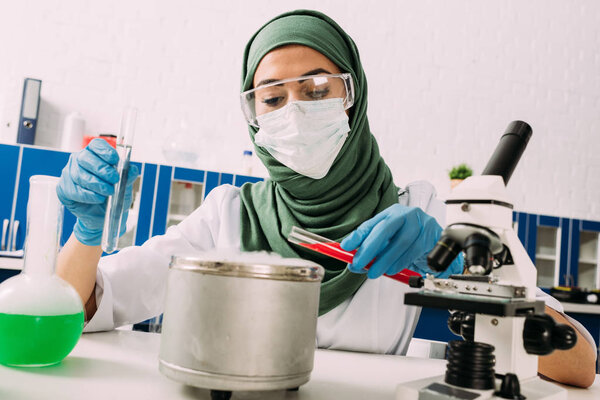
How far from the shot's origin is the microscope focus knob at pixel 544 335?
0.59m

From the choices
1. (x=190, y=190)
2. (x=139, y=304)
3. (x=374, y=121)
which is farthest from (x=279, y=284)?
(x=374, y=121)

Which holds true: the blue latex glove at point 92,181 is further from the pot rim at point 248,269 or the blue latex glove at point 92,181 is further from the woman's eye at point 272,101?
the woman's eye at point 272,101

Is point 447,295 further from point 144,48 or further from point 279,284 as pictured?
point 144,48

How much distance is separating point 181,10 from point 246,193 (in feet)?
9.32

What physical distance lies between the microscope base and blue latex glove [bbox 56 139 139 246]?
0.60m

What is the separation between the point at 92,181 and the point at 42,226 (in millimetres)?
256

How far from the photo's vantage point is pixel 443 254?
1.86ft

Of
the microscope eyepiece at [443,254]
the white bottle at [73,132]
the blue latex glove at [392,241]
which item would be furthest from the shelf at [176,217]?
the microscope eyepiece at [443,254]

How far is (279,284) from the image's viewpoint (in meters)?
0.52

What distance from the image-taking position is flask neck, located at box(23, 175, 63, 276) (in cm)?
65

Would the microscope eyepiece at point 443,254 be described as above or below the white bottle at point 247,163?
below

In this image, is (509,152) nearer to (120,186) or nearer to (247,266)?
(247,266)

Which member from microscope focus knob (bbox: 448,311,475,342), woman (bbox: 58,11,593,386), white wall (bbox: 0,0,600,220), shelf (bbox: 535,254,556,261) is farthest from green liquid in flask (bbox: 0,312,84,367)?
shelf (bbox: 535,254,556,261)

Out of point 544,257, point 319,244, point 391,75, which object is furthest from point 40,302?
point 544,257
